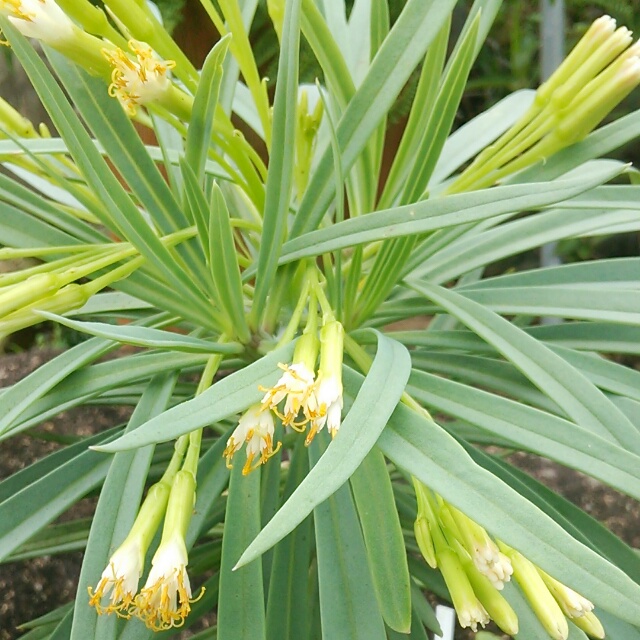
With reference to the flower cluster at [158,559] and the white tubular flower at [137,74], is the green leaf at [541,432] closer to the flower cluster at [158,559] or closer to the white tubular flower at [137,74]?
the flower cluster at [158,559]

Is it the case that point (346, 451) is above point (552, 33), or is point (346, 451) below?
below

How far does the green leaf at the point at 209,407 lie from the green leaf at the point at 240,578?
0.14 meters

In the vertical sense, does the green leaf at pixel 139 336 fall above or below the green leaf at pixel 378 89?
below

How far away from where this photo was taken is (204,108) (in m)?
0.40

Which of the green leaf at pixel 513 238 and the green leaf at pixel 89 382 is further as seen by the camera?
the green leaf at pixel 513 238

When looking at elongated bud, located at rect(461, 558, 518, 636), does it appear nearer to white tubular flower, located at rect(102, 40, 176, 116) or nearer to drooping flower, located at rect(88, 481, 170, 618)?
drooping flower, located at rect(88, 481, 170, 618)

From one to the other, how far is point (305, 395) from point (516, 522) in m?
0.12

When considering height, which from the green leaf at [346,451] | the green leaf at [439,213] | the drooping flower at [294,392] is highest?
the green leaf at [439,213]

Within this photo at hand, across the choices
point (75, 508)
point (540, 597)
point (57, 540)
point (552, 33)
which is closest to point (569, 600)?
point (540, 597)

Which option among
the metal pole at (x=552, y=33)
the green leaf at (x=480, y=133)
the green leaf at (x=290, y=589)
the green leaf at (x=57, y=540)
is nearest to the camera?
the green leaf at (x=290, y=589)

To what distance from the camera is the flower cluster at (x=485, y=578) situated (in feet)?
1.04

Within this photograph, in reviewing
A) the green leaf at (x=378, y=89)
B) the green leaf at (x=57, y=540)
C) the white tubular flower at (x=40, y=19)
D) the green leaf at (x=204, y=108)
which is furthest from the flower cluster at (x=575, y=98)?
the green leaf at (x=57, y=540)

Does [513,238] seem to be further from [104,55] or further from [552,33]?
[552,33]

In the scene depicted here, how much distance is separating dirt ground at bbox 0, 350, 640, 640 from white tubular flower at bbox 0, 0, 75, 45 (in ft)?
1.61
